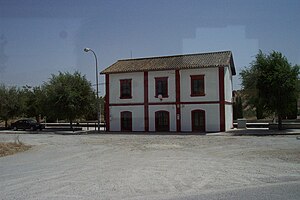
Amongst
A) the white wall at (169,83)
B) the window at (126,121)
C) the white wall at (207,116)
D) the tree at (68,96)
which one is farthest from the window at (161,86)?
the tree at (68,96)

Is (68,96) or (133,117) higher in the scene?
(68,96)

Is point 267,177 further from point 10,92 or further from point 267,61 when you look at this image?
point 10,92

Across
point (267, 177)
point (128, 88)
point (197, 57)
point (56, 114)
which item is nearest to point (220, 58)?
point (197, 57)

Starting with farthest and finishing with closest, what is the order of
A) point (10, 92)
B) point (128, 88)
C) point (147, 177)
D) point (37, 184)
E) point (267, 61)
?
point (10, 92)
point (128, 88)
point (267, 61)
point (147, 177)
point (37, 184)

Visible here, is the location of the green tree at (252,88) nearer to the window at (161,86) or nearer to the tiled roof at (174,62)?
the tiled roof at (174,62)

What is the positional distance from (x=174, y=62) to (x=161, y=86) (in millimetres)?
3140

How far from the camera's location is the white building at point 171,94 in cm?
3634

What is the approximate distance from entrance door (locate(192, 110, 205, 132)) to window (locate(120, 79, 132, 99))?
7.52m

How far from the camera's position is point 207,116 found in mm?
36531

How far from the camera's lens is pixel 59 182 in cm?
1056

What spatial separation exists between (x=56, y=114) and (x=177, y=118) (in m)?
14.5

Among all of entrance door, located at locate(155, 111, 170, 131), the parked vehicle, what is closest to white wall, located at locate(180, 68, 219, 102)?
entrance door, located at locate(155, 111, 170, 131)

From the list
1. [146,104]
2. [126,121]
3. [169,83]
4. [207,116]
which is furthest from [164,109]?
[126,121]

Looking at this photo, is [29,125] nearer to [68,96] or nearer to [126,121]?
[68,96]
